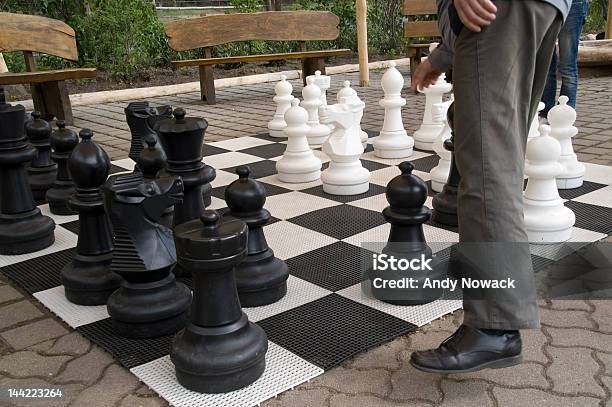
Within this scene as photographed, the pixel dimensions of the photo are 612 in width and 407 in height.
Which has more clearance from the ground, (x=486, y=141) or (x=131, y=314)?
(x=486, y=141)

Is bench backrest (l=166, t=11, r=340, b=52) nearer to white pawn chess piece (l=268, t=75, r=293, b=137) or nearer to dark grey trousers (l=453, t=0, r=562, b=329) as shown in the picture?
white pawn chess piece (l=268, t=75, r=293, b=137)

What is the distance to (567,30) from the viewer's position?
366 cm

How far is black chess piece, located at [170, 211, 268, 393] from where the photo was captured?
1.37 m

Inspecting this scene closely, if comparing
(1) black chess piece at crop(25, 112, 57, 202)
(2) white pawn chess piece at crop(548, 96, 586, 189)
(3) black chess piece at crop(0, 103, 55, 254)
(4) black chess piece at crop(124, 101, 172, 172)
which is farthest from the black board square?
(1) black chess piece at crop(25, 112, 57, 202)

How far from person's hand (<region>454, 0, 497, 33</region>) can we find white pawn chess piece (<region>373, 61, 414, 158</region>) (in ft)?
7.09

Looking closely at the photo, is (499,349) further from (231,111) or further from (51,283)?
(231,111)

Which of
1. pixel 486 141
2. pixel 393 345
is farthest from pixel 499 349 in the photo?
pixel 486 141

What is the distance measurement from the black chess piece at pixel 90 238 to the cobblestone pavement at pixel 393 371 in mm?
116

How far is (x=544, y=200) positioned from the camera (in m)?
2.28

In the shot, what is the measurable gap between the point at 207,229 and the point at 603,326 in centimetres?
105

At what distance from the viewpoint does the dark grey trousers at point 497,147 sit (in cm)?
131

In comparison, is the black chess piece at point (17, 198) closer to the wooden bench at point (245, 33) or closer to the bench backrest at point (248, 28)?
the wooden bench at point (245, 33)

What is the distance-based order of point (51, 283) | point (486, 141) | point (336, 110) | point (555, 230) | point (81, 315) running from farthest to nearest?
point (336, 110), point (555, 230), point (51, 283), point (81, 315), point (486, 141)

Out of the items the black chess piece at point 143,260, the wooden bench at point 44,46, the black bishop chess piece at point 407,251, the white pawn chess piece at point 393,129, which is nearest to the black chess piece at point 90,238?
the black chess piece at point 143,260
